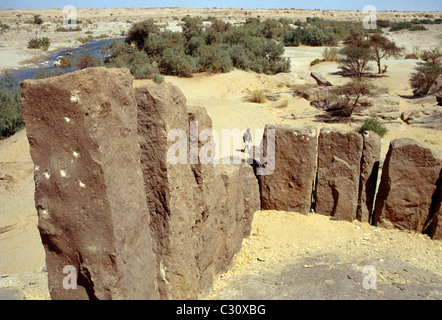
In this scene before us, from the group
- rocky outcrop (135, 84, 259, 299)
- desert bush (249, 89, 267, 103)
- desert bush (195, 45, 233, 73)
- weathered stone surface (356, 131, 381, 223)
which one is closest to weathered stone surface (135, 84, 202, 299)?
rocky outcrop (135, 84, 259, 299)

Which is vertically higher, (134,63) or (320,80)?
(134,63)

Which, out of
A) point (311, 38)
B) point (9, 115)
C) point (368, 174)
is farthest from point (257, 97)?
point (311, 38)

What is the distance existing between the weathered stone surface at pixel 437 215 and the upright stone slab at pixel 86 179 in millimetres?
5702

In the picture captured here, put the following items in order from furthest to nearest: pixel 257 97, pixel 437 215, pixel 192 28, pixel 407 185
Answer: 1. pixel 192 28
2. pixel 257 97
3. pixel 407 185
4. pixel 437 215

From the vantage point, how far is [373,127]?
13.6 metres

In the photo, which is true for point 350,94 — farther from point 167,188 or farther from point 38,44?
point 38,44

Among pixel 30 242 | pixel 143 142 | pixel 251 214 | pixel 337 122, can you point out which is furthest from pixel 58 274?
pixel 337 122

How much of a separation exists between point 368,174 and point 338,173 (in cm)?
57

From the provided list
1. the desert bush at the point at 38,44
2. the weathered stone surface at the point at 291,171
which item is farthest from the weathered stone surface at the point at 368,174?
the desert bush at the point at 38,44

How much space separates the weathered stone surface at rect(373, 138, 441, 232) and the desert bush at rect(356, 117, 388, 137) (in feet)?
22.0

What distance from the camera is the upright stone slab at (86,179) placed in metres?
3.15

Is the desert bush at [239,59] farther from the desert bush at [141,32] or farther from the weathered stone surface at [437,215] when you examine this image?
the weathered stone surface at [437,215]

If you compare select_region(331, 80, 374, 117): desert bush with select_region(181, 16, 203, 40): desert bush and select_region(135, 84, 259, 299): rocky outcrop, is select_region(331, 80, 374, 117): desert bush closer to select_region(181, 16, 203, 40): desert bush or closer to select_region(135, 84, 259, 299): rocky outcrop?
select_region(135, 84, 259, 299): rocky outcrop
